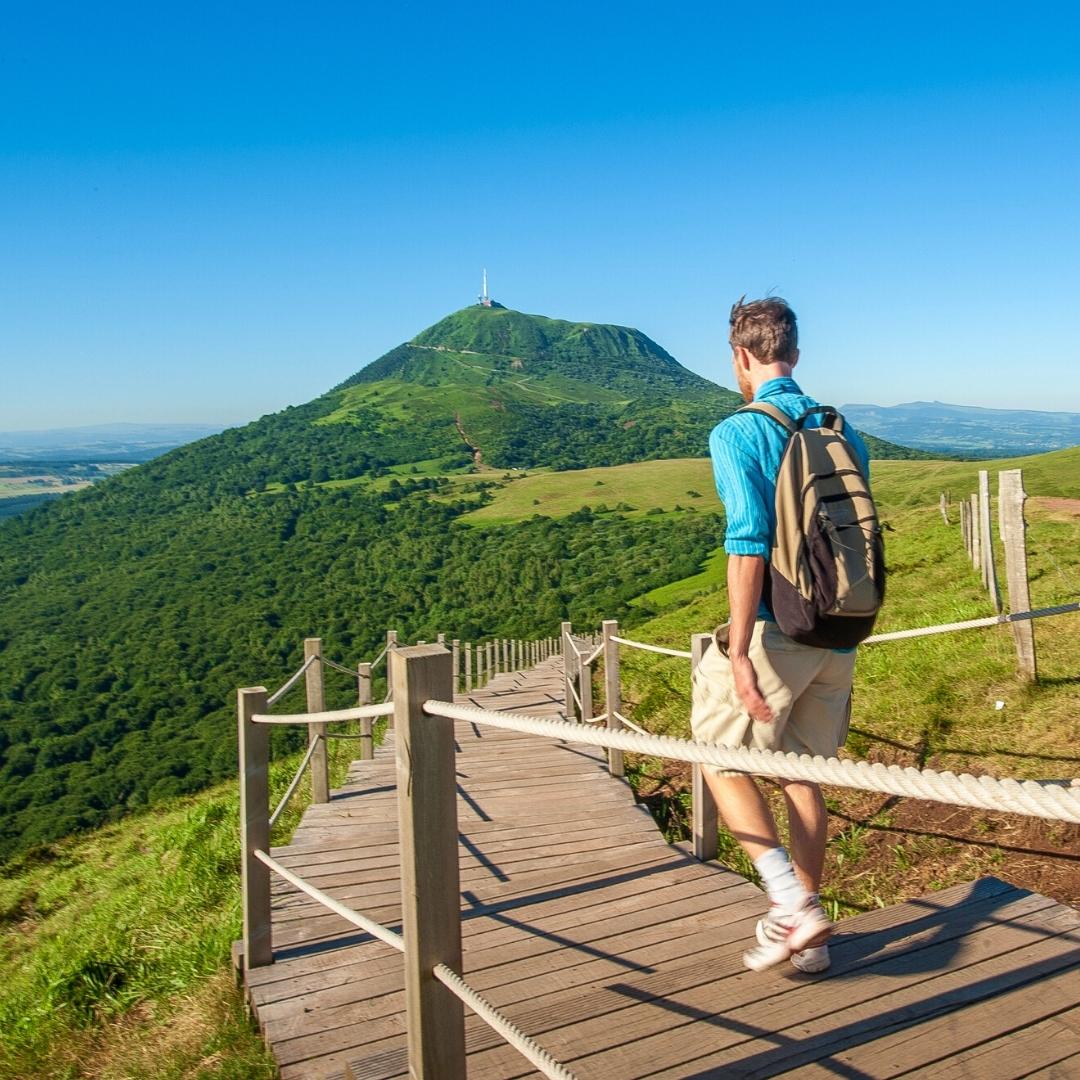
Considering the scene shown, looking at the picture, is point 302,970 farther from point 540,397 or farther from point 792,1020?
point 540,397

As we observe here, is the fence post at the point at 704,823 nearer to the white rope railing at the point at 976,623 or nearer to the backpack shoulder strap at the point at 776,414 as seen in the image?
the white rope railing at the point at 976,623

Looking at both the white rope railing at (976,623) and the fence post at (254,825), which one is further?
the white rope railing at (976,623)

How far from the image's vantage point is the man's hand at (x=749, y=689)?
2141 millimetres

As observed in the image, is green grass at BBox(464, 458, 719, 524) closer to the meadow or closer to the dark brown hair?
the meadow

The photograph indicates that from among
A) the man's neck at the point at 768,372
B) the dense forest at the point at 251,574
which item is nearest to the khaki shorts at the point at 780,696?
the man's neck at the point at 768,372

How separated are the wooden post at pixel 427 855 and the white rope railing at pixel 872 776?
3.1 inches

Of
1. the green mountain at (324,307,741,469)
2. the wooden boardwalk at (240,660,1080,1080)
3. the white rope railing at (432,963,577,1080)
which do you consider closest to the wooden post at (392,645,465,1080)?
the white rope railing at (432,963,577,1080)

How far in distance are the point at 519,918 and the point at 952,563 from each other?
9.33 m

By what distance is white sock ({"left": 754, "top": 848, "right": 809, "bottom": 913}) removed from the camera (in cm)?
222

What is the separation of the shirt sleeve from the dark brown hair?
0.97 feet

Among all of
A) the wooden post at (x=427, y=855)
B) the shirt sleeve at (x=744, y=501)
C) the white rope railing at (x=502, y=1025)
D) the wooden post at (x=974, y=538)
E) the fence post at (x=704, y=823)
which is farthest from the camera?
the wooden post at (x=974, y=538)

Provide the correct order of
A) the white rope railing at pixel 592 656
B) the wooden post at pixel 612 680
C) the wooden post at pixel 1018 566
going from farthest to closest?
the white rope railing at pixel 592 656 → the wooden post at pixel 612 680 → the wooden post at pixel 1018 566

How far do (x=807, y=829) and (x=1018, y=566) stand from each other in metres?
3.39

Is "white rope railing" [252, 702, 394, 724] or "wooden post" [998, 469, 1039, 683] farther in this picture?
"wooden post" [998, 469, 1039, 683]
